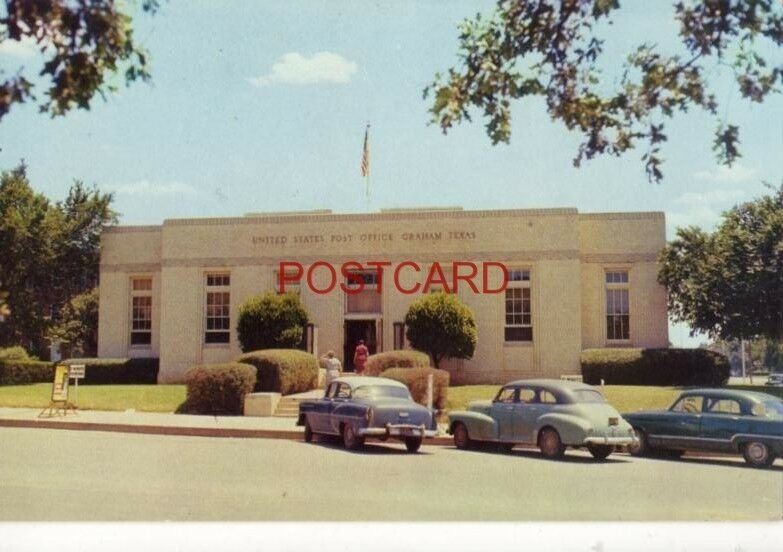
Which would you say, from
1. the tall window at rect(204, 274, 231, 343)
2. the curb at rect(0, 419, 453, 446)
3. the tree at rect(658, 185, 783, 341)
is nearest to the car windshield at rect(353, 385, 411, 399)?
the curb at rect(0, 419, 453, 446)

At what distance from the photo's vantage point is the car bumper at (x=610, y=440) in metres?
14.6

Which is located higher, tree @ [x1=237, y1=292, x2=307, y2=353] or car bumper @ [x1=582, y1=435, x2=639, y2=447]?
tree @ [x1=237, y1=292, x2=307, y2=353]

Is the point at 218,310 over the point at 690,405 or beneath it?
over

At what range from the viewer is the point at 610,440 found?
14.7m

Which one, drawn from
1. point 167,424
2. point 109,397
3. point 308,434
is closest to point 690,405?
point 308,434

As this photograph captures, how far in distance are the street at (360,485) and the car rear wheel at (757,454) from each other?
8.5 inches

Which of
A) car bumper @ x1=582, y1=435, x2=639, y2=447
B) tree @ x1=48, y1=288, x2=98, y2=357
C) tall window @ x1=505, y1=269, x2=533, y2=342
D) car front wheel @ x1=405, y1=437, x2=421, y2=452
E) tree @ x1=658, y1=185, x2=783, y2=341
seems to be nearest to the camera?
car bumper @ x1=582, y1=435, x2=639, y2=447

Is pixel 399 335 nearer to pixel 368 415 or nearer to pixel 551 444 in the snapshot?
pixel 368 415

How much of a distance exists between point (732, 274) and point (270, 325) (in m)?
14.7

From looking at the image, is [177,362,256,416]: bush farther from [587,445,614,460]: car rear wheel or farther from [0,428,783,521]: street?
[587,445,614,460]: car rear wheel

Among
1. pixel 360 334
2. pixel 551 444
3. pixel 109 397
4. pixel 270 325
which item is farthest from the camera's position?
pixel 360 334

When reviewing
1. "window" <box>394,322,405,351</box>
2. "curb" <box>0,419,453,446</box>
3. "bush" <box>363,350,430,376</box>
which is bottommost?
"curb" <box>0,419,453,446</box>

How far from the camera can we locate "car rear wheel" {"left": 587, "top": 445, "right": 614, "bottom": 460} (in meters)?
15.0

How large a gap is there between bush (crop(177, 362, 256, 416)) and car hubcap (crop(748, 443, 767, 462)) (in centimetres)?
1328
